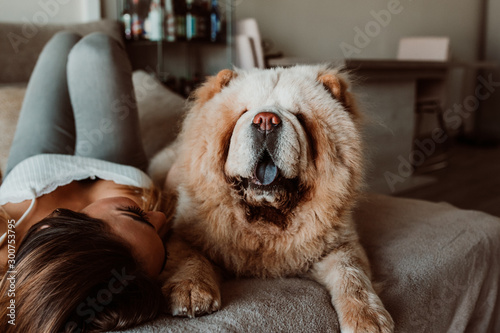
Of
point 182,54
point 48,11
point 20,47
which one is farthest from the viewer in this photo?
point 182,54

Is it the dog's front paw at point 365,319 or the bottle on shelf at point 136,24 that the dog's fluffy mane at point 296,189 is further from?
the bottle on shelf at point 136,24

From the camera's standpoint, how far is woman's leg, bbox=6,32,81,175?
1.47 m

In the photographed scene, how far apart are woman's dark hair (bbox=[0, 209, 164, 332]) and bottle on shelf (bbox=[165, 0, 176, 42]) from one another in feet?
7.79

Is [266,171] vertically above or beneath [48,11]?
beneath

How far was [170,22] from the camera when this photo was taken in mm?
2918

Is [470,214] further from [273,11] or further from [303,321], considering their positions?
[273,11]

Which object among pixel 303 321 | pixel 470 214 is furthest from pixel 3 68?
pixel 470 214

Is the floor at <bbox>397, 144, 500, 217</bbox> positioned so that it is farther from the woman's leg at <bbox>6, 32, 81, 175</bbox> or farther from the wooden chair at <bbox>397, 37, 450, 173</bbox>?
the woman's leg at <bbox>6, 32, 81, 175</bbox>

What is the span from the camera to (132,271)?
741 millimetres

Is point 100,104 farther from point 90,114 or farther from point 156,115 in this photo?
point 156,115

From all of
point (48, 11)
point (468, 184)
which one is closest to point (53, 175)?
point (48, 11)

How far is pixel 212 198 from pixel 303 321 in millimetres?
319

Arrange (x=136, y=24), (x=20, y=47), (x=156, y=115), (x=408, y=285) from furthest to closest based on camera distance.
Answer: (x=136, y=24) < (x=20, y=47) < (x=156, y=115) < (x=408, y=285)

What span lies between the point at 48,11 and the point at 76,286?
234 centimetres
